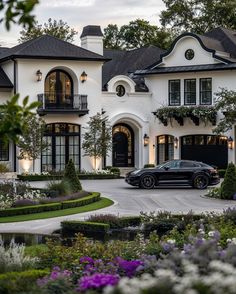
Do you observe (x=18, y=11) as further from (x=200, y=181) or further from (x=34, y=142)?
(x=34, y=142)

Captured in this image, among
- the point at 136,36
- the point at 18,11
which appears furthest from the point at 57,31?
the point at 18,11

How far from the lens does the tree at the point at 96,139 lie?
3997 centimetres

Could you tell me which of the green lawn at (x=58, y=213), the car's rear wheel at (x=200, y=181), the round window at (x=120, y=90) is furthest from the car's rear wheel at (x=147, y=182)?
the round window at (x=120, y=90)

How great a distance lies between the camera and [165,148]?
1724 inches

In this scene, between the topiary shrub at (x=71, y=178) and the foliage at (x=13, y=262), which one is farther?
the topiary shrub at (x=71, y=178)

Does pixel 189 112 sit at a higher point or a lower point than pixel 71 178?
higher

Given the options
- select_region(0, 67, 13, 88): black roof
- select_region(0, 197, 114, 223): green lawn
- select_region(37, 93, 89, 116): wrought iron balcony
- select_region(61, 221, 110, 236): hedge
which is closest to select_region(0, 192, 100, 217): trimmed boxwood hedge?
select_region(0, 197, 114, 223): green lawn

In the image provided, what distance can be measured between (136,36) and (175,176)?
39.3 m

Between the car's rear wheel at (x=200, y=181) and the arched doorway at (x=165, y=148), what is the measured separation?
11.7 meters

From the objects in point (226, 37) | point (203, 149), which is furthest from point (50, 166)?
point (226, 37)

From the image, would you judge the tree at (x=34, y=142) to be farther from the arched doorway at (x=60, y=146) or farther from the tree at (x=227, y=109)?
the tree at (x=227, y=109)

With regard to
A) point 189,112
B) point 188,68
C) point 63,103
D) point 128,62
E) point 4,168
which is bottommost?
point 4,168

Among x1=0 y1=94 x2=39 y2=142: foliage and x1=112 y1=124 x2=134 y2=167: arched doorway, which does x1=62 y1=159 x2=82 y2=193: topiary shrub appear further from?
x1=0 y1=94 x2=39 y2=142: foliage

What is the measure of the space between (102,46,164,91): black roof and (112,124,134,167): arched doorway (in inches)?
124
